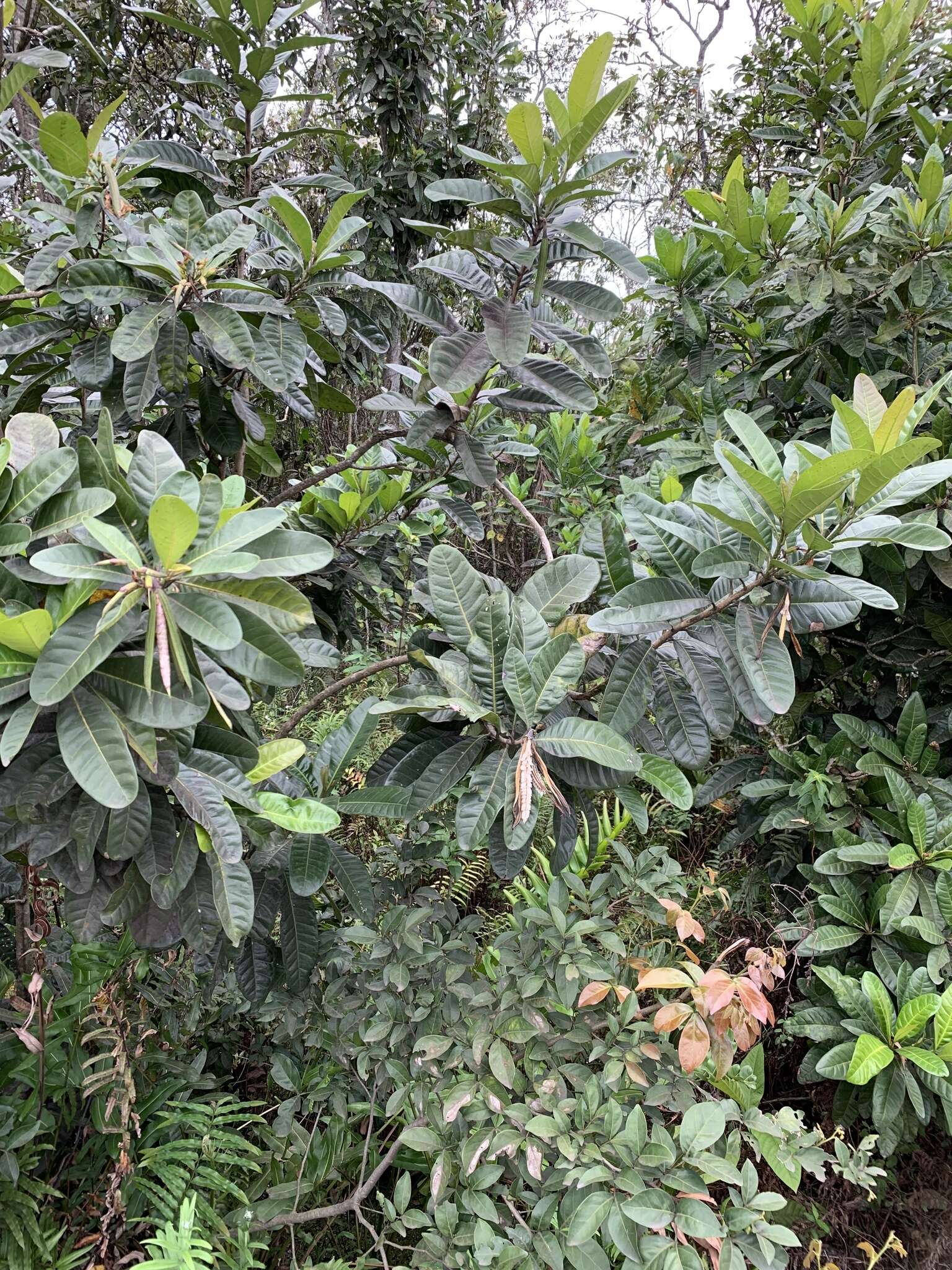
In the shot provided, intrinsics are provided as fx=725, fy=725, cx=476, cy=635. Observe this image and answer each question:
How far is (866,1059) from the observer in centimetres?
147

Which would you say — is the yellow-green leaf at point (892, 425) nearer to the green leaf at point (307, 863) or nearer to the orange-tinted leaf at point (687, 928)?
the orange-tinted leaf at point (687, 928)

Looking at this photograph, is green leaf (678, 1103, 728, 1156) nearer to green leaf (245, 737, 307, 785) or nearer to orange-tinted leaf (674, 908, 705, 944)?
orange-tinted leaf (674, 908, 705, 944)

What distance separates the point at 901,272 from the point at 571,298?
107cm

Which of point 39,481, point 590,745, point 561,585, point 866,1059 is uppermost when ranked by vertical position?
point 39,481

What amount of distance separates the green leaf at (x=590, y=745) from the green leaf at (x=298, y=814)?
0.31 metres

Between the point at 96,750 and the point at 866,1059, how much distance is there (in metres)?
1.57

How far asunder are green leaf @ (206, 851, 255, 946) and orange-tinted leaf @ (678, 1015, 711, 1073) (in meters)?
0.78

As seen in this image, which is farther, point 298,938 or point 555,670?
point 298,938

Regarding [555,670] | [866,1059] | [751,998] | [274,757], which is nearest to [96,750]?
[274,757]

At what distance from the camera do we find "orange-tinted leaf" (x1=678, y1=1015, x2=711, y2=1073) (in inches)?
47.6

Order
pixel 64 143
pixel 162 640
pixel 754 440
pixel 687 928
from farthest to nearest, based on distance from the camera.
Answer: pixel 687 928 → pixel 64 143 → pixel 754 440 → pixel 162 640

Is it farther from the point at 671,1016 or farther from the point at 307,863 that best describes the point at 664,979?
the point at 307,863

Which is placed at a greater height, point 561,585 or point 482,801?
point 561,585

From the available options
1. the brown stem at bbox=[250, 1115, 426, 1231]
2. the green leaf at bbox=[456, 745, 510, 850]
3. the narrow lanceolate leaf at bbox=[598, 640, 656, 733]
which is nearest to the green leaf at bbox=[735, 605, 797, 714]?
the narrow lanceolate leaf at bbox=[598, 640, 656, 733]
